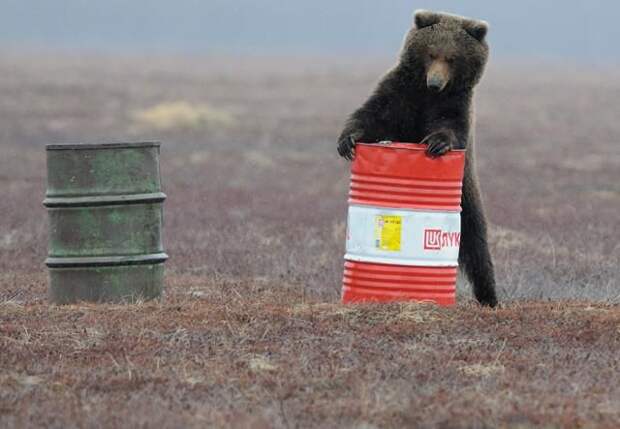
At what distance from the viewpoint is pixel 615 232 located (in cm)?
1641

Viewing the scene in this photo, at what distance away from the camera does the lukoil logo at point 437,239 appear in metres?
9.09

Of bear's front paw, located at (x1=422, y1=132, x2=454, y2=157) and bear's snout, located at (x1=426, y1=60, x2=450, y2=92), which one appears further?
bear's snout, located at (x1=426, y1=60, x2=450, y2=92)

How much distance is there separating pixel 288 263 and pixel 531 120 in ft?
95.4

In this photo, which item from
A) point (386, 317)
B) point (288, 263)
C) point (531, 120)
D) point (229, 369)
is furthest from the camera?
point (531, 120)

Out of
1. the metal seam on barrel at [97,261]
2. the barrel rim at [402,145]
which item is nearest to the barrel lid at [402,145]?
the barrel rim at [402,145]

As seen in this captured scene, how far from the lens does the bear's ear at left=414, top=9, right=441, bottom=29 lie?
9359 mm

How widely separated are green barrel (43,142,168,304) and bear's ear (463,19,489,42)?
2.21 m

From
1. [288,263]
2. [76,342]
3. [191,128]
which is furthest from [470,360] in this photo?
[191,128]

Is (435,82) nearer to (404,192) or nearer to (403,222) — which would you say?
(404,192)

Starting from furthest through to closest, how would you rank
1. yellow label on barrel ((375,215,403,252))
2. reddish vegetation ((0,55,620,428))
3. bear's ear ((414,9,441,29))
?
1. bear's ear ((414,9,441,29))
2. yellow label on barrel ((375,215,403,252))
3. reddish vegetation ((0,55,620,428))

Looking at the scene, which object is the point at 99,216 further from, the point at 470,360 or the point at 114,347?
the point at 470,360

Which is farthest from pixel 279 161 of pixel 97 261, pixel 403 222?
pixel 403 222

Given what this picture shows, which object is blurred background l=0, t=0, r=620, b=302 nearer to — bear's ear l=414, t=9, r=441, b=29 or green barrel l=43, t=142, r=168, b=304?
green barrel l=43, t=142, r=168, b=304

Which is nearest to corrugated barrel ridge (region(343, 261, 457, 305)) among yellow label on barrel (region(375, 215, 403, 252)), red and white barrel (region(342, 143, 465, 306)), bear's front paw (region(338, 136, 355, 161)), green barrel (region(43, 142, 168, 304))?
red and white barrel (region(342, 143, 465, 306))
